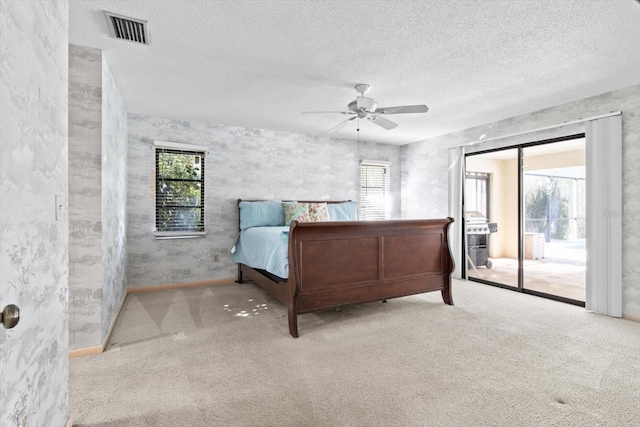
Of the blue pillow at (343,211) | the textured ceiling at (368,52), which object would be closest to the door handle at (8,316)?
the textured ceiling at (368,52)

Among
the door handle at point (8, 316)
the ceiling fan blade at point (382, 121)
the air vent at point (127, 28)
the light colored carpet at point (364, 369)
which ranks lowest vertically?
the light colored carpet at point (364, 369)

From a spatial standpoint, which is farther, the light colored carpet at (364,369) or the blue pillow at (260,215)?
the blue pillow at (260,215)

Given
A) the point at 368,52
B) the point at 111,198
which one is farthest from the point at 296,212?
the point at 368,52

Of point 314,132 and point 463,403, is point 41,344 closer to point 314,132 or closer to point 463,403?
point 463,403

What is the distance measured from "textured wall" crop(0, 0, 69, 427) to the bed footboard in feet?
5.76

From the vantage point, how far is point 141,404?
186 cm

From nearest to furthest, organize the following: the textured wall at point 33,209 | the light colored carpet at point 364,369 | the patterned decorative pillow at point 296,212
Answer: the textured wall at point 33,209, the light colored carpet at point 364,369, the patterned decorative pillow at point 296,212

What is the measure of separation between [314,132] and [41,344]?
15.2ft

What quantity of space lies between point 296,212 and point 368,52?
8.59 feet

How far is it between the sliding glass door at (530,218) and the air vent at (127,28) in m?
4.50

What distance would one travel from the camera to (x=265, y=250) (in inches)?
145

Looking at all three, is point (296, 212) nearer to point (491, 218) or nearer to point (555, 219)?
point (491, 218)

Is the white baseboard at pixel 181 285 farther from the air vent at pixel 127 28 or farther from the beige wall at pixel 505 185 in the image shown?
the beige wall at pixel 505 185

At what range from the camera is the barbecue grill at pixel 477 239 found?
17.1ft
